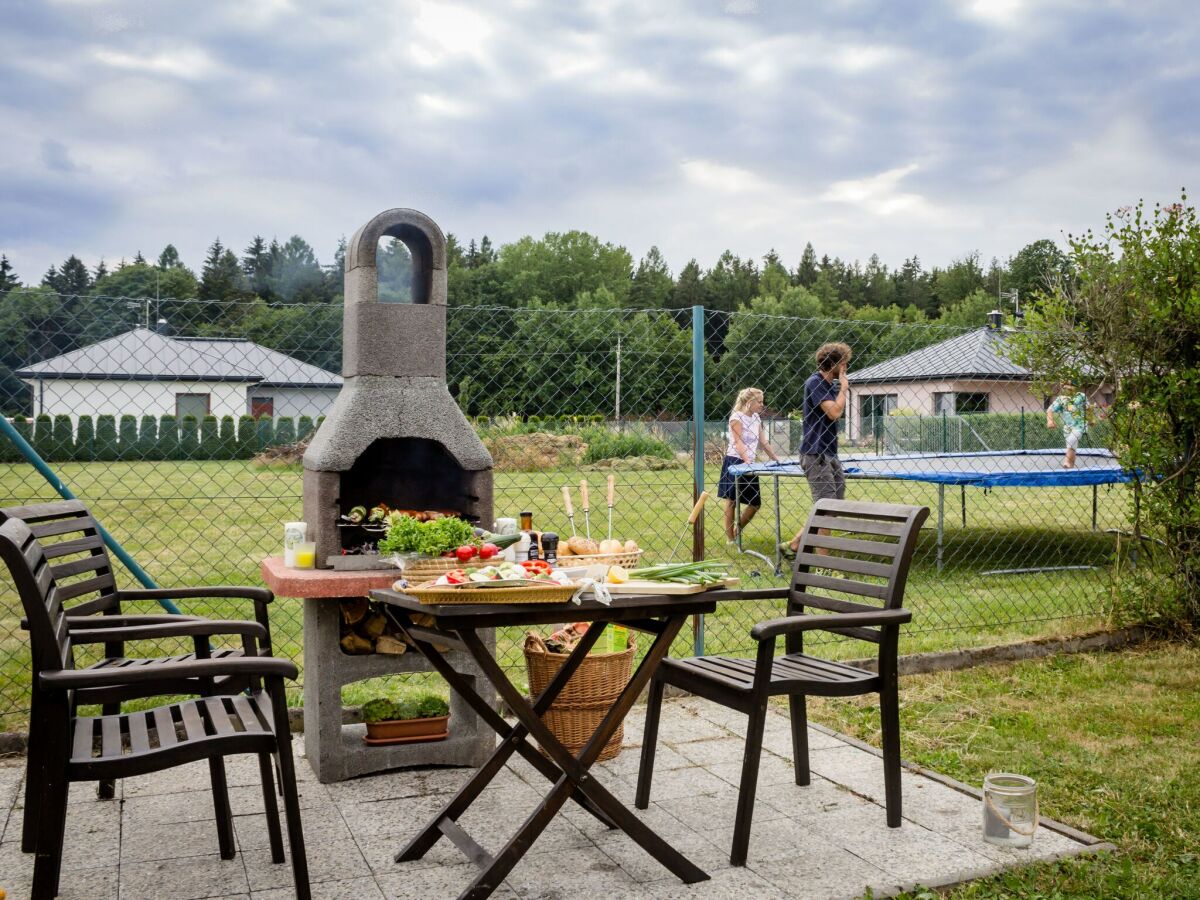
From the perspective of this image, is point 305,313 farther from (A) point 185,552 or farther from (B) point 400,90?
(B) point 400,90

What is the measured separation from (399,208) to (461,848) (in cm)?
263

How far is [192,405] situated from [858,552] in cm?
445

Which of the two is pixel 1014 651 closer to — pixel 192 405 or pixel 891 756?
pixel 891 756

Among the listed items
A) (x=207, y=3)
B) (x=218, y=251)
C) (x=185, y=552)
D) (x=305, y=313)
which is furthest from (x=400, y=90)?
(x=218, y=251)

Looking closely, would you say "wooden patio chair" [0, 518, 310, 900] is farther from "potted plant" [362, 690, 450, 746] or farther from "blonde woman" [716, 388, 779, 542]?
"blonde woman" [716, 388, 779, 542]

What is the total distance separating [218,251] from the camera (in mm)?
93500

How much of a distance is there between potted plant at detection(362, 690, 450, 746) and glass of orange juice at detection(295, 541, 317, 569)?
652 millimetres

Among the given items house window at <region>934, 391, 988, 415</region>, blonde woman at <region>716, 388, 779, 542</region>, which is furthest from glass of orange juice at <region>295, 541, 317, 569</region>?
house window at <region>934, 391, 988, 415</region>

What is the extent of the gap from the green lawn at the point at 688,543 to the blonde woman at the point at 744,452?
44 centimetres

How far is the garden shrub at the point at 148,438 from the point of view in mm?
5594

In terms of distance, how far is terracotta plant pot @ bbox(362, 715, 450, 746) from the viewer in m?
4.39

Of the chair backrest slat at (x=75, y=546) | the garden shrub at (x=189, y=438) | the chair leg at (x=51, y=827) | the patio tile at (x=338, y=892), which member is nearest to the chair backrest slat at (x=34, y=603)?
the chair leg at (x=51, y=827)

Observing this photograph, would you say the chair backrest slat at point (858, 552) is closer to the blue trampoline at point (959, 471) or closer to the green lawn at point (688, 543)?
the green lawn at point (688, 543)

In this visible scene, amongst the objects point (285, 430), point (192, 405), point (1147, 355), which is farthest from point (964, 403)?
point (192, 405)
